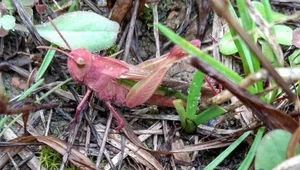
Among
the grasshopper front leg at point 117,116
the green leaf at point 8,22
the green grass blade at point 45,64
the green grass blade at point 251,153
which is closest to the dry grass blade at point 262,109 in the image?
the green grass blade at point 251,153

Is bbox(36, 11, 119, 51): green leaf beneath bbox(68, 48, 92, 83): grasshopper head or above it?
above

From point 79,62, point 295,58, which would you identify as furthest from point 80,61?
point 295,58

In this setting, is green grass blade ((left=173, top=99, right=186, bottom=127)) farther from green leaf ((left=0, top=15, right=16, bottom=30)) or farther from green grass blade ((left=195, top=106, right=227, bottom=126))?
green leaf ((left=0, top=15, right=16, bottom=30))

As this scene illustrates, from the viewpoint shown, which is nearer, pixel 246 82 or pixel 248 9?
pixel 246 82

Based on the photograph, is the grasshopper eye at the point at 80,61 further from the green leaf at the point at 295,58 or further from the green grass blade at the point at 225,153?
the green leaf at the point at 295,58

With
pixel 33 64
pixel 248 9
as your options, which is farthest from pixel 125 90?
pixel 248 9

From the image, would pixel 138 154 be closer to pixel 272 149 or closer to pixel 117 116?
pixel 117 116

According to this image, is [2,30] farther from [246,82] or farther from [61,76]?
[246,82]

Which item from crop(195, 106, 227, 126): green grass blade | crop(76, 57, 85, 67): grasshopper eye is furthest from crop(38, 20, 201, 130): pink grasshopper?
crop(195, 106, 227, 126): green grass blade
